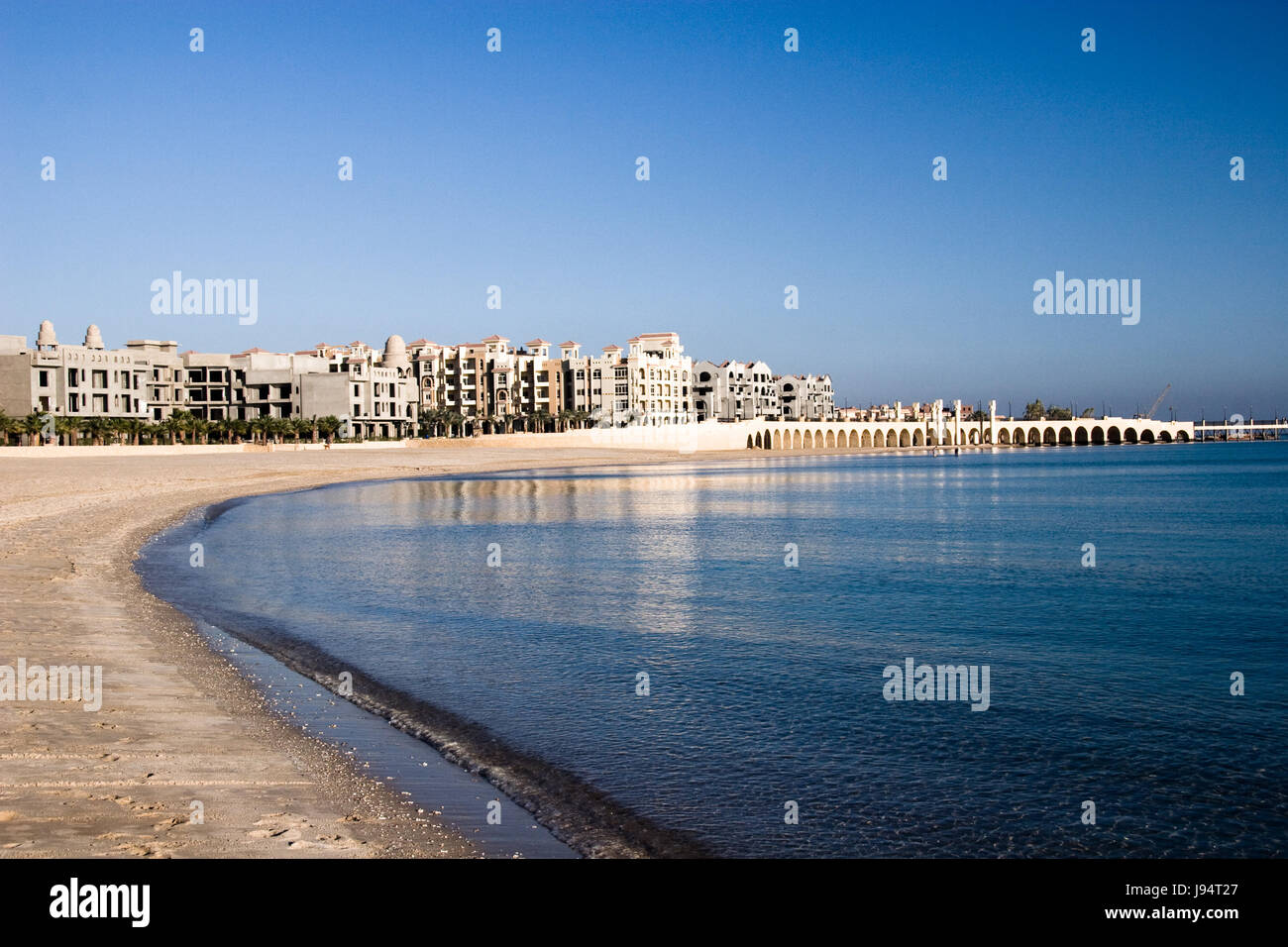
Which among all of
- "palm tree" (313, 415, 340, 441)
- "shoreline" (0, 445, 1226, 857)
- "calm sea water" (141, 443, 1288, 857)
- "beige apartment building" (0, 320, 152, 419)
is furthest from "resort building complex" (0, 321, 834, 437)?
"shoreline" (0, 445, 1226, 857)

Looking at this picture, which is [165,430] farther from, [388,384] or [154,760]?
[154,760]

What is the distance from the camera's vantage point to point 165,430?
102562mm

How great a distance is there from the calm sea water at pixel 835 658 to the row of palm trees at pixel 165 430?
62.8 metres

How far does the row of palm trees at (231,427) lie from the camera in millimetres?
92312

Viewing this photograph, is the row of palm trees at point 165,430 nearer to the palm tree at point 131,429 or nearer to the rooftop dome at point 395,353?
the palm tree at point 131,429

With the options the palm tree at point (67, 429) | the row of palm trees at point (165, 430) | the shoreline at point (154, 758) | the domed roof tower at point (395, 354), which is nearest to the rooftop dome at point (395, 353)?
the domed roof tower at point (395, 354)

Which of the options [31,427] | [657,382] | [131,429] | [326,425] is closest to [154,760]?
[31,427]

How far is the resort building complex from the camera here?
101500 millimetres

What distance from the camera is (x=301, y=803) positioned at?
7.89 meters

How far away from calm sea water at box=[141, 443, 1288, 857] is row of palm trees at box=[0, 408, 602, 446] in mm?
63668

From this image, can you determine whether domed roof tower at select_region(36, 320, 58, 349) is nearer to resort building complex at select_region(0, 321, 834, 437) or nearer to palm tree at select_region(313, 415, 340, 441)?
resort building complex at select_region(0, 321, 834, 437)

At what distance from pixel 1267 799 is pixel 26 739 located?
10942mm

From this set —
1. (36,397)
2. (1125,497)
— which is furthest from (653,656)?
(36,397)
